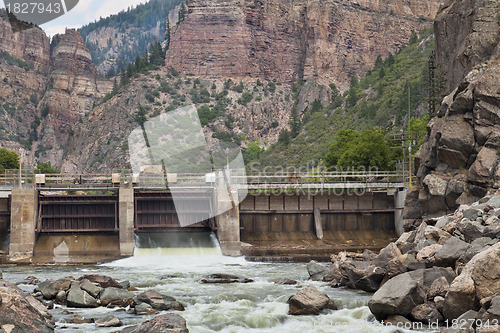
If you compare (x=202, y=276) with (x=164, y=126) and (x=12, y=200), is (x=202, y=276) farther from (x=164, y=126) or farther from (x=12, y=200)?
(x=164, y=126)

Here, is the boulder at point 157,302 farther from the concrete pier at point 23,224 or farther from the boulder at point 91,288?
the concrete pier at point 23,224

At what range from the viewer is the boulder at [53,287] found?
3241 centimetres

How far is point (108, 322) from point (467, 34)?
38475mm

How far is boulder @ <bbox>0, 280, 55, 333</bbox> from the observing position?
2359 cm

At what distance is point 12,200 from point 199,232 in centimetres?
1410

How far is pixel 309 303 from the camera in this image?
2947cm

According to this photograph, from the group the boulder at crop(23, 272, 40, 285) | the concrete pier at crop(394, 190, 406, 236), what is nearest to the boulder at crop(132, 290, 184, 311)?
the boulder at crop(23, 272, 40, 285)

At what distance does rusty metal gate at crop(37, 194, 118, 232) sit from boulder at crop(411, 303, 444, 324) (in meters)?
30.5

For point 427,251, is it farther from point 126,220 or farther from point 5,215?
point 5,215

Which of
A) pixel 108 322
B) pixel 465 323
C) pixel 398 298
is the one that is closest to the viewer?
pixel 465 323

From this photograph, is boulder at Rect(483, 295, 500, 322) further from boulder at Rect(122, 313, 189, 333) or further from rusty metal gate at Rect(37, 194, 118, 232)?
rusty metal gate at Rect(37, 194, 118, 232)

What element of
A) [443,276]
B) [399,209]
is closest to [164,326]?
[443,276]

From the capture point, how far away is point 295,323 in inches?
1108

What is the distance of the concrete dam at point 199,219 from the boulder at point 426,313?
2182 cm
